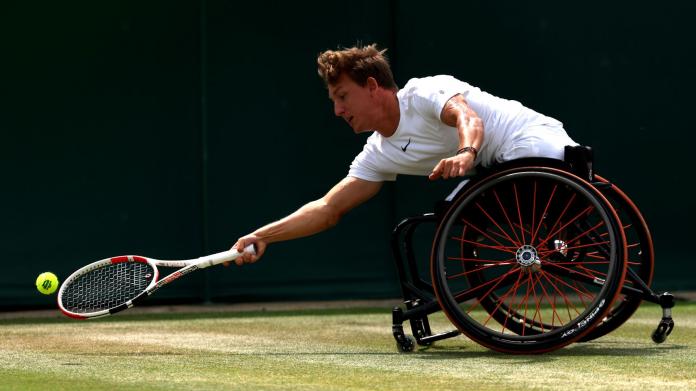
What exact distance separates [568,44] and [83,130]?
2.88m

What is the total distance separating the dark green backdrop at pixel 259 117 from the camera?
7.62 m

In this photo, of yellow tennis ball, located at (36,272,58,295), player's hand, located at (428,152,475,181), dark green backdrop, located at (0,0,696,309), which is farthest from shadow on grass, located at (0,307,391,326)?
player's hand, located at (428,152,475,181)

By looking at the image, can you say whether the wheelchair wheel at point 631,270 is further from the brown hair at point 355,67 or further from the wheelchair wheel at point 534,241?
the brown hair at point 355,67

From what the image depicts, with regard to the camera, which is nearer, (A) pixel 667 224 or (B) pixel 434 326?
(B) pixel 434 326

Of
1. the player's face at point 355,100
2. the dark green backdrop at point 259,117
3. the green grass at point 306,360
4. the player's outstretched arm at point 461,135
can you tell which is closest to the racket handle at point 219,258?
the green grass at point 306,360

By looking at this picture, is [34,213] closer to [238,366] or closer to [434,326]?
[434,326]

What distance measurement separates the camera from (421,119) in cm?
500

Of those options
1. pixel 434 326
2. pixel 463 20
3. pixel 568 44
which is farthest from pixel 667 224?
pixel 434 326

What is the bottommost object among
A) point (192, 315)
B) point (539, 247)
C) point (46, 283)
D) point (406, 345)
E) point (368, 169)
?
point (192, 315)

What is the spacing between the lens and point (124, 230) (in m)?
7.74

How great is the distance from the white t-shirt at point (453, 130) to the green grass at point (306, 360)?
0.71m

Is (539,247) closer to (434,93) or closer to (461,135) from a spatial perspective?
(461,135)

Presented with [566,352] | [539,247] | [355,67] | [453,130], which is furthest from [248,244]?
[566,352]

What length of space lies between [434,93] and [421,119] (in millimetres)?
137
